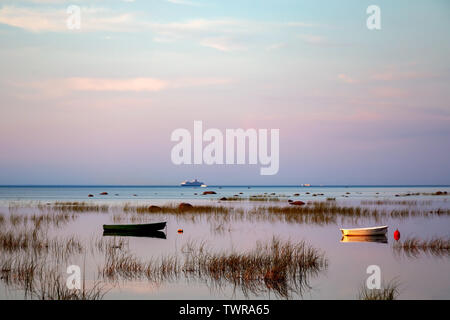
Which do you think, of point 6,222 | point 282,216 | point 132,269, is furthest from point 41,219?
point 132,269

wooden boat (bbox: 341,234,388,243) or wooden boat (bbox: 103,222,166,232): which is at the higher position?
wooden boat (bbox: 103,222,166,232)

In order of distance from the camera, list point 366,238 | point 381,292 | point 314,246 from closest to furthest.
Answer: point 381,292, point 314,246, point 366,238

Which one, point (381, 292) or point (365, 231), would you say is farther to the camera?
point (365, 231)

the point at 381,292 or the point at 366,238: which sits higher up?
the point at 381,292

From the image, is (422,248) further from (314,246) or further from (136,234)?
(136,234)

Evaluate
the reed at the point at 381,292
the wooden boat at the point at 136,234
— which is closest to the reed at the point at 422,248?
the reed at the point at 381,292

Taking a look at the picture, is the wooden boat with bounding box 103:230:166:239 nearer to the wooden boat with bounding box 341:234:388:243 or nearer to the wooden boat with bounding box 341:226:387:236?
the wooden boat with bounding box 341:234:388:243

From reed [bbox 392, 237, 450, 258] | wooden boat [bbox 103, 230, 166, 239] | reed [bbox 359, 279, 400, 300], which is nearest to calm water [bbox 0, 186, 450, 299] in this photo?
reed [bbox 359, 279, 400, 300]

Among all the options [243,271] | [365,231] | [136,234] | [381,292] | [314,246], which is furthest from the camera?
[136,234]

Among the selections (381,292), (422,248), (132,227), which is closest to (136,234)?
(132,227)

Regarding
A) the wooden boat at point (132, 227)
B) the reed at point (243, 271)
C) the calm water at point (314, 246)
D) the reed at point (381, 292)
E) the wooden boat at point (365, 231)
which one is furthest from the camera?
the wooden boat at point (132, 227)

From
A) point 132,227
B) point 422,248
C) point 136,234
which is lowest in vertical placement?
point 136,234

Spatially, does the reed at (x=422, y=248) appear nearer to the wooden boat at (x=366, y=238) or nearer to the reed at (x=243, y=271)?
the wooden boat at (x=366, y=238)
